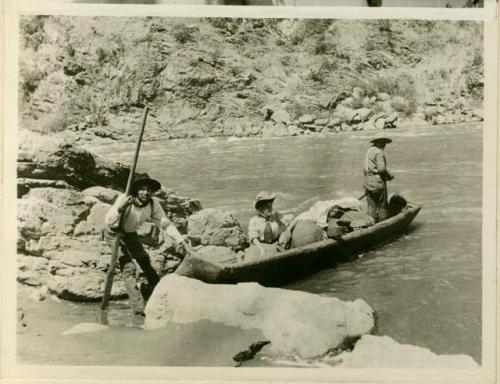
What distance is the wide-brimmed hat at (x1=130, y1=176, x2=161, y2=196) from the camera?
404 centimetres

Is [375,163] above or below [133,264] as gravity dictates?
above

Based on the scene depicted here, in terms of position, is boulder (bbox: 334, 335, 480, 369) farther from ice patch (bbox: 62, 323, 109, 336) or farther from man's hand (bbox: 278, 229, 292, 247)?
ice patch (bbox: 62, 323, 109, 336)

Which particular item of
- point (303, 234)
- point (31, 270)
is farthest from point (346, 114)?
point (31, 270)

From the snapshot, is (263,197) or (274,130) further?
(274,130)

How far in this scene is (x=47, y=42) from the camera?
13.3 feet

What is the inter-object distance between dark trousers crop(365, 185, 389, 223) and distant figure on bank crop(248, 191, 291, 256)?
528 millimetres

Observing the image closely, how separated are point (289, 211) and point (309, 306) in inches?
22.3

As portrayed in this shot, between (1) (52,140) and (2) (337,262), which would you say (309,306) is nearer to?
(2) (337,262)

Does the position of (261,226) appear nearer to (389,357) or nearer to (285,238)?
(285,238)

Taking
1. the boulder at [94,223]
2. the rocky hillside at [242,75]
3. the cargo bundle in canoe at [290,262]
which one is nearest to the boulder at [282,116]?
the rocky hillside at [242,75]

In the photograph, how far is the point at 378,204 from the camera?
4133 mm

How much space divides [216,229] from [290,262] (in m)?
0.47


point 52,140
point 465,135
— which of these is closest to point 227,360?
point 52,140

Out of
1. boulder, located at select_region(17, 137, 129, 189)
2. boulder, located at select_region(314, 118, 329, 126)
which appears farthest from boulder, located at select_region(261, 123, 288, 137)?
boulder, located at select_region(17, 137, 129, 189)
